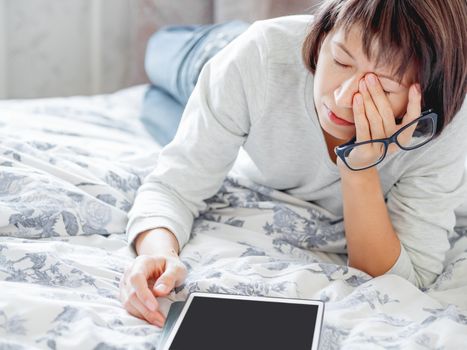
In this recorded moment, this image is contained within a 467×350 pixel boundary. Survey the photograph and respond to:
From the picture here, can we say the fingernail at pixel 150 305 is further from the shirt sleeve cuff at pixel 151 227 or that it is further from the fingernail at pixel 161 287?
the shirt sleeve cuff at pixel 151 227

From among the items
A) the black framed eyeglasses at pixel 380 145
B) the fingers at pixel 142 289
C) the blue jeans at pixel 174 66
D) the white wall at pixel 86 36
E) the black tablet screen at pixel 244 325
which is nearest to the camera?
the black tablet screen at pixel 244 325

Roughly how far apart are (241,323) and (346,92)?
0.34 meters

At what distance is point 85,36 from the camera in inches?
87.4

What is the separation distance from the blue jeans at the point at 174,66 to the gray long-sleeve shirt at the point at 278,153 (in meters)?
0.47

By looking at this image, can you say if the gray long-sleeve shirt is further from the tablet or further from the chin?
the tablet

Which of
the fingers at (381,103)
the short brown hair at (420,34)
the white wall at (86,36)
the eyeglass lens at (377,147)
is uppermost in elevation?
the short brown hair at (420,34)

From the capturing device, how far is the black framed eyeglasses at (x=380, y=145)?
37.4 inches

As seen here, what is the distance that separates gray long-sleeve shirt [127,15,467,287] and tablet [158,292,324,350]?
0.24 meters

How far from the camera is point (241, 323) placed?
78 cm

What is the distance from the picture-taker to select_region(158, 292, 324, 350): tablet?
2.43 feet

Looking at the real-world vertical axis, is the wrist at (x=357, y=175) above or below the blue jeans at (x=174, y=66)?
above

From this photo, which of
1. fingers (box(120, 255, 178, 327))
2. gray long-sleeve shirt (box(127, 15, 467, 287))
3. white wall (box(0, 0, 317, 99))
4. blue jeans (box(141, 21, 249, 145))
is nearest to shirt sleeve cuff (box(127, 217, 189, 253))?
gray long-sleeve shirt (box(127, 15, 467, 287))

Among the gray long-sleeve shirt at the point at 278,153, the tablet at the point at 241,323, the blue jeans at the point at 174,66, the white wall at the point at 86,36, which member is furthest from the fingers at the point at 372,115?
the white wall at the point at 86,36

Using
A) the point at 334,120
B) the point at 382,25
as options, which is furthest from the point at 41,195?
the point at 382,25
